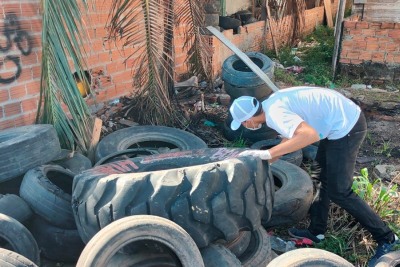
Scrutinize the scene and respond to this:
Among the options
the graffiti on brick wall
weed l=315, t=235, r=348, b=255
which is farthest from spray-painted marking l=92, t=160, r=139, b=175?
the graffiti on brick wall

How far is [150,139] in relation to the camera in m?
5.66

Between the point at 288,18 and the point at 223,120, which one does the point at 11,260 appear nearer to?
the point at 223,120

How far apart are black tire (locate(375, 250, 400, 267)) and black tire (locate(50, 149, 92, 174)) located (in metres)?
2.92

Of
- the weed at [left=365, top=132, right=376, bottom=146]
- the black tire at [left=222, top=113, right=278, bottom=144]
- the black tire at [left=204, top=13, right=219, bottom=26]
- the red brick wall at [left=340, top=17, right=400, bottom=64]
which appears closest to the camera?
the black tire at [left=222, top=113, right=278, bottom=144]

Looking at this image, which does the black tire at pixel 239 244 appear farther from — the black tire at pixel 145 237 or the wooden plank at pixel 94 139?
the wooden plank at pixel 94 139

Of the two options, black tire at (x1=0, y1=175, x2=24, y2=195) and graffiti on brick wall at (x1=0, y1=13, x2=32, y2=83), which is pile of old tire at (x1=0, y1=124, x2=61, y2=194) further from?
graffiti on brick wall at (x1=0, y1=13, x2=32, y2=83)

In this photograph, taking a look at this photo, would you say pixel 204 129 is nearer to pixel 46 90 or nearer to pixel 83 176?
pixel 46 90

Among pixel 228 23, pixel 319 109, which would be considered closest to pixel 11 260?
pixel 319 109

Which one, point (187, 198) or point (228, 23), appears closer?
point (187, 198)

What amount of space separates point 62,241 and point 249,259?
59.9 inches

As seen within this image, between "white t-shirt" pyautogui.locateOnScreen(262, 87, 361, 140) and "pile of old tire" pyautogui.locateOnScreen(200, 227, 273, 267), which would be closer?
"pile of old tire" pyautogui.locateOnScreen(200, 227, 273, 267)

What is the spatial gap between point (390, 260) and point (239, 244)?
1209mm

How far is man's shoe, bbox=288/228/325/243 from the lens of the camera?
4105mm

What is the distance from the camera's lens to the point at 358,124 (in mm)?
3740
